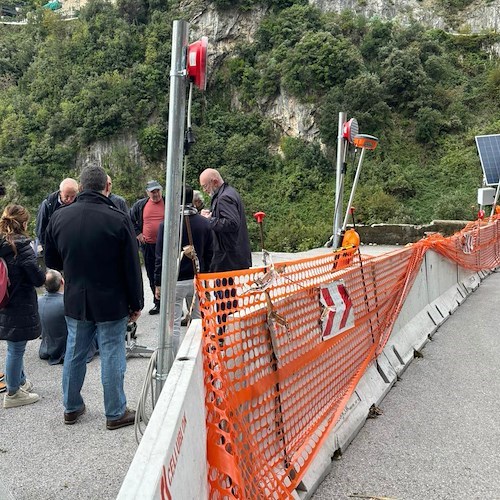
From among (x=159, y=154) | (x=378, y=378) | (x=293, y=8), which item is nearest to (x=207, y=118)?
(x=159, y=154)

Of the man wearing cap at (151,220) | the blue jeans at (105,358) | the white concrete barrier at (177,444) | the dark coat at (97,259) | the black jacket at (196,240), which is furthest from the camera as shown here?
the man wearing cap at (151,220)

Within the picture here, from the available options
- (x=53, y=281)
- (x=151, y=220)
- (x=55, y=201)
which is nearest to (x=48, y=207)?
(x=55, y=201)

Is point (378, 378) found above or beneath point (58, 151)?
beneath

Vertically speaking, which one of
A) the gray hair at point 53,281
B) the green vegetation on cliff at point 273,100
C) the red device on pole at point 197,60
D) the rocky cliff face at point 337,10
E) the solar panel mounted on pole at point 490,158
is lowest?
the gray hair at point 53,281

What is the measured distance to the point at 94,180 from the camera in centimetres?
368

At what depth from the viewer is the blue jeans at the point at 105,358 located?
3686 mm

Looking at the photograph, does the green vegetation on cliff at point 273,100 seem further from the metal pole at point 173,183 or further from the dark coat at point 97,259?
the metal pole at point 173,183

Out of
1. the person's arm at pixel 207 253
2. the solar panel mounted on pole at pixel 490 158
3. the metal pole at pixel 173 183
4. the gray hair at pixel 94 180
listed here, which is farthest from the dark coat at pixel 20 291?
the solar panel mounted on pole at pixel 490 158

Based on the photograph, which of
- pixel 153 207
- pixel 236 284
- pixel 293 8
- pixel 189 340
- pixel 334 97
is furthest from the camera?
pixel 293 8

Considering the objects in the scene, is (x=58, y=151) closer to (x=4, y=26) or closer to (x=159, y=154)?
(x=159, y=154)

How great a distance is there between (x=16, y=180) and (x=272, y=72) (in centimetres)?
2939

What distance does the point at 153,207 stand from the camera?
7.04m

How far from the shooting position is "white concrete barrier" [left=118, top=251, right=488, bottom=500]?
138cm

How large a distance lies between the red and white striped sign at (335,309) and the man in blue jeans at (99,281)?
1.40 m
